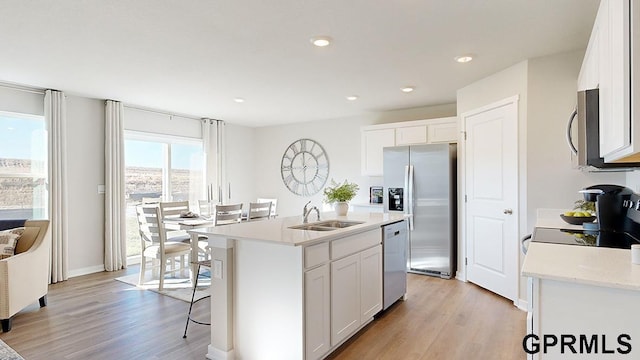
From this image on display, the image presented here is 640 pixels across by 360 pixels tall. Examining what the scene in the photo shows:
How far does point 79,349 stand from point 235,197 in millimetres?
4647

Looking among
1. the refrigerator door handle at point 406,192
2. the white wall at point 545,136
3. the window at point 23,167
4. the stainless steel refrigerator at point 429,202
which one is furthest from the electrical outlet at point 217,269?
the window at point 23,167

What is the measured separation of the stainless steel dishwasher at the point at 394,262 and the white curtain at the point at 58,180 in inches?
160

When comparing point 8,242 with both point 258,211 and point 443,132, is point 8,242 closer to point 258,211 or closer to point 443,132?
point 258,211

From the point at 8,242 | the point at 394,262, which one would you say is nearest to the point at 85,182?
the point at 8,242

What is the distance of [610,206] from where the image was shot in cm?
215

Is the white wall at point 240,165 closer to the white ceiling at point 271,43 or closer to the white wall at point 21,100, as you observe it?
the white ceiling at point 271,43

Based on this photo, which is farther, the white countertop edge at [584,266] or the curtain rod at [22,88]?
A: the curtain rod at [22,88]

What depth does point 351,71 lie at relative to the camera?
375 cm

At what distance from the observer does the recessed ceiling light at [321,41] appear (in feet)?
9.35

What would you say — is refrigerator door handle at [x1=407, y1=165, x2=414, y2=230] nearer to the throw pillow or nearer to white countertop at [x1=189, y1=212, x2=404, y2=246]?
white countertop at [x1=189, y1=212, x2=404, y2=246]

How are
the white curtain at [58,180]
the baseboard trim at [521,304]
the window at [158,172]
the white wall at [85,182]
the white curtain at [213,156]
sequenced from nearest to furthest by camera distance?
the baseboard trim at [521,304], the white curtain at [58,180], the white wall at [85,182], the window at [158,172], the white curtain at [213,156]

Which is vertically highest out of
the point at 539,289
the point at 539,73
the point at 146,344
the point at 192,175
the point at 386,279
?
the point at 539,73

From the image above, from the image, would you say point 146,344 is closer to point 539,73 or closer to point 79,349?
point 79,349

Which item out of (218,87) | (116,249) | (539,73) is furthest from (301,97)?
(116,249)
